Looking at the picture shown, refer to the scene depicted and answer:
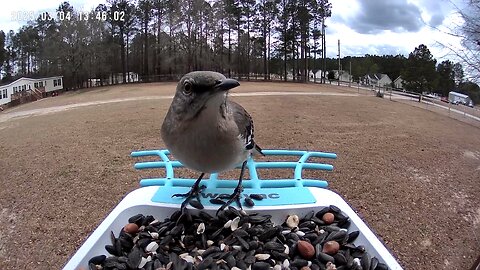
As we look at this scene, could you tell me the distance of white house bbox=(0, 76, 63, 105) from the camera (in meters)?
1.73

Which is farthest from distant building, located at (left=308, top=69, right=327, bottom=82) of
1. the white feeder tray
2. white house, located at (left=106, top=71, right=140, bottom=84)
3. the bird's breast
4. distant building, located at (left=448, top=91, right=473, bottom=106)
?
the bird's breast

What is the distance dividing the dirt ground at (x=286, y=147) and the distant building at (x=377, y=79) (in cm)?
32

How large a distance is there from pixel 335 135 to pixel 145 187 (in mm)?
2032

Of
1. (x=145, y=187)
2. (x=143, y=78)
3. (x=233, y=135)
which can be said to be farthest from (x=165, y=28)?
(x=233, y=135)

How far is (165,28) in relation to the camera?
6.67 feet

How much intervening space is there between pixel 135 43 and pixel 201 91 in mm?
1699

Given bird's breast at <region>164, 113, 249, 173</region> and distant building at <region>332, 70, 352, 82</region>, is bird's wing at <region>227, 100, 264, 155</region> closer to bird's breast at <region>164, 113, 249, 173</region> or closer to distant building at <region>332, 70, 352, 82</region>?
bird's breast at <region>164, 113, 249, 173</region>

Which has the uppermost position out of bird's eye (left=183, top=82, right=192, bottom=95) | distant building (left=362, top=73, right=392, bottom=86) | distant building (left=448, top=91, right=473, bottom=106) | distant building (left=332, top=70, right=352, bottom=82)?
distant building (left=332, top=70, right=352, bottom=82)

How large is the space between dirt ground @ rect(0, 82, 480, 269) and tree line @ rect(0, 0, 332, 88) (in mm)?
148

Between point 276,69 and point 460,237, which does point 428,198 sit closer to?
point 460,237

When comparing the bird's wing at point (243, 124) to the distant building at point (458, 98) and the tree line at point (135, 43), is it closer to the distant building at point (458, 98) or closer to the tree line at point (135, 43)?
the tree line at point (135, 43)

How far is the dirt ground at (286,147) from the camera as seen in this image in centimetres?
151

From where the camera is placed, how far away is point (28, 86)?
1.91m

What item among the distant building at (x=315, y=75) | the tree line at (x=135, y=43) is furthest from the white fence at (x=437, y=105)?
the tree line at (x=135, y=43)
